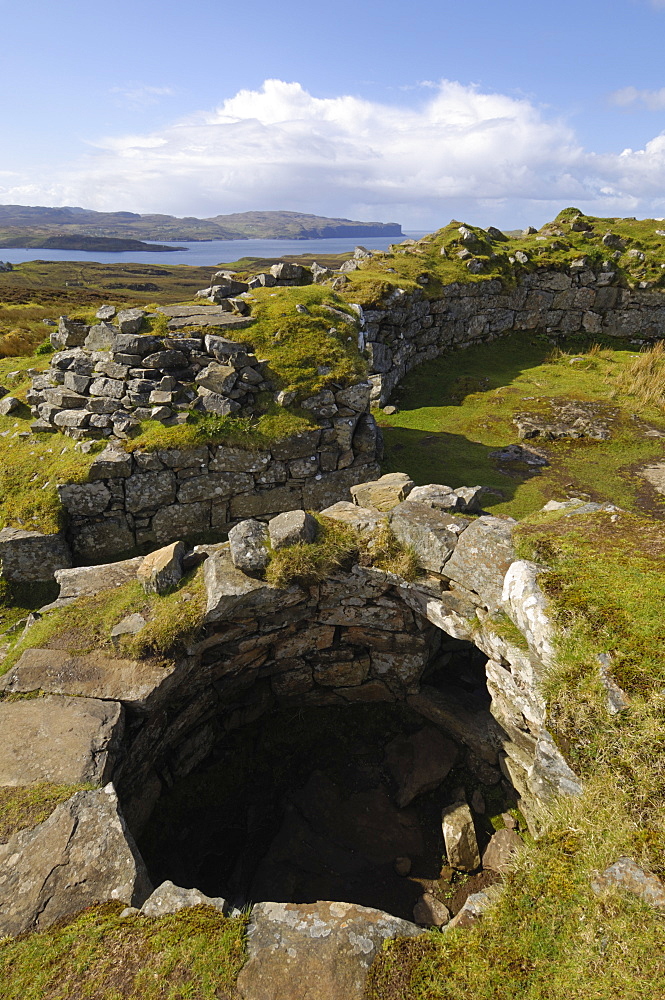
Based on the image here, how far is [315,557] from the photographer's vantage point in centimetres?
801

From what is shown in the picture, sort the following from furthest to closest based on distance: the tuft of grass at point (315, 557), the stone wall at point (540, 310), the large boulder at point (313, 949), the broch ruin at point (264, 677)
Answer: the stone wall at point (540, 310) < the tuft of grass at point (315, 557) < the broch ruin at point (264, 677) < the large boulder at point (313, 949)

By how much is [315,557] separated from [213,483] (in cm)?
455

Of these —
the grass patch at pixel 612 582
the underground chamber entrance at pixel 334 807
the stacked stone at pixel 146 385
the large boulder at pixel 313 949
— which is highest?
the stacked stone at pixel 146 385

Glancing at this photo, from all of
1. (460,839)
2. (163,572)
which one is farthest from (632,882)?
(163,572)

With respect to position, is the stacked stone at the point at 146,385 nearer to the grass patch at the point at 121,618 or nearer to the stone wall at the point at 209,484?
the stone wall at the point at 209,484

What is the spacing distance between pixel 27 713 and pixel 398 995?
17.2 ft

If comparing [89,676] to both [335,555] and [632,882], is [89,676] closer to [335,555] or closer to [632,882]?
[335,555]

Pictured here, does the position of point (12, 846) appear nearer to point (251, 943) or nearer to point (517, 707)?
point (251, 943)

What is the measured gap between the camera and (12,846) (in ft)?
16.4

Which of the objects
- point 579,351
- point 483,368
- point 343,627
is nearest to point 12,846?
point 343,627

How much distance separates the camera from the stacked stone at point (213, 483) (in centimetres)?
1070

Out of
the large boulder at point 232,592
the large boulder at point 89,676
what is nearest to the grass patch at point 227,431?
the large boulder at point 232,592

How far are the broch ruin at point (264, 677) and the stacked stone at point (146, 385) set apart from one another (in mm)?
61

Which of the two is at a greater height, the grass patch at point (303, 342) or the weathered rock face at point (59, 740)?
the grass patch at point (303, 342)
